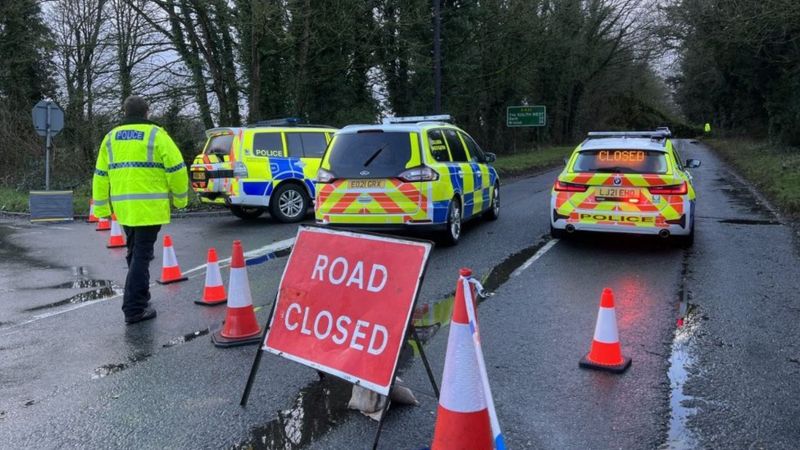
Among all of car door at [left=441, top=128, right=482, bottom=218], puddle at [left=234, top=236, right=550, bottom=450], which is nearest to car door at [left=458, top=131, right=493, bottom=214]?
car door at [left=441, top=128, right=482, bottom=218]

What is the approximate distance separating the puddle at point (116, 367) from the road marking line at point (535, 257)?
4.30m

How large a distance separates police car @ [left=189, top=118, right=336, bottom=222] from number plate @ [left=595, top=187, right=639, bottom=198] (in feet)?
19.4

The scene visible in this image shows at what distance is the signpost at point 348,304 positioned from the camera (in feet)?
11.6

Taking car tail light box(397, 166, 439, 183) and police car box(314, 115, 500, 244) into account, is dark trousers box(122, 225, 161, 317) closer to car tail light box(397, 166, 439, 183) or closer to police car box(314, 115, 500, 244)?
police car box(314, 115, 500, 244)

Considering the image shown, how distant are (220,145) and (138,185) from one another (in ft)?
22.1

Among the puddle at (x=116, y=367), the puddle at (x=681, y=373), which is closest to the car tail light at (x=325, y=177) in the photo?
the puddle at (x=116, y=367)

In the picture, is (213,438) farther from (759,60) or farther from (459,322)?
(759,60)

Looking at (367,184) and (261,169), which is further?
(261,169)

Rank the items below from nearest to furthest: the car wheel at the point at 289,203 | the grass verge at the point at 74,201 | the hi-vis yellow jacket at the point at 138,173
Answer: the hi-vis yellow jacket at the point at 138,173
the car wheel at the point at 289,203
the grass verge at the point at 74,201

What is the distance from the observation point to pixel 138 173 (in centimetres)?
592

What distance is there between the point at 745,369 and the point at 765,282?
308cm

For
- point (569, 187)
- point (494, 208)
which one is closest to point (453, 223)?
point (569, 187)

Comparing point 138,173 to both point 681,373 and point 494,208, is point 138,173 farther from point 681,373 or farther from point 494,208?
point 494,208

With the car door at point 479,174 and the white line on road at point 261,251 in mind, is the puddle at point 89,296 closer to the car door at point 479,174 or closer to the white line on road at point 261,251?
the white line on road at point 261,251
